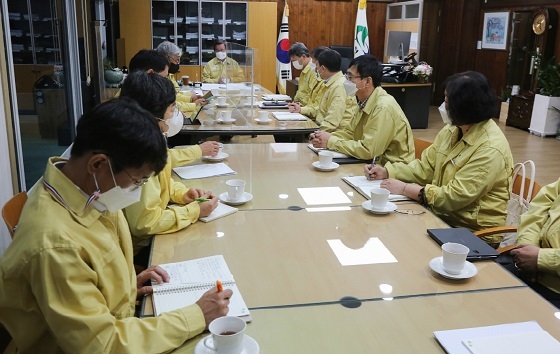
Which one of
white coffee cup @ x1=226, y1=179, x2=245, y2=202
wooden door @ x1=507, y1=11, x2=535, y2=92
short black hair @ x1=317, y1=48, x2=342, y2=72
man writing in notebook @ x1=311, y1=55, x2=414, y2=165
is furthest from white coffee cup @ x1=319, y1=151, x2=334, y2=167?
wooden door @ x1=507, y1=11, x2=535, y2=92

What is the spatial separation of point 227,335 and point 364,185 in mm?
1473

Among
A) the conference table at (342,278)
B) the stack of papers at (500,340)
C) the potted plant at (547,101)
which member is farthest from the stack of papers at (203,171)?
the potted plant at (547,101)

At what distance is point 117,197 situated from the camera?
123 cm

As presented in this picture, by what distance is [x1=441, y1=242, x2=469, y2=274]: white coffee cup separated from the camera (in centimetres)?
156

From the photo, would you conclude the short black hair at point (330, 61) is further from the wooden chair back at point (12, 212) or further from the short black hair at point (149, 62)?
the wooden chair back at point (12, 212)

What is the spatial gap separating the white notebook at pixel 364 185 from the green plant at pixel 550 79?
5.53 meters

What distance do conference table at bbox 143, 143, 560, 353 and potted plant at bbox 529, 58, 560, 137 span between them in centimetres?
568

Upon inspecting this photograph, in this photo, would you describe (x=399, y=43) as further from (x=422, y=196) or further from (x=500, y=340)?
A: (x=500, y=340)

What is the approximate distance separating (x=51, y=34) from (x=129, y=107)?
→ 494cm

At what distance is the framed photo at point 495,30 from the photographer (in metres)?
8.33

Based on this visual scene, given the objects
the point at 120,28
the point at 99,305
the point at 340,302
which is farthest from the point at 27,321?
the point at 120,28

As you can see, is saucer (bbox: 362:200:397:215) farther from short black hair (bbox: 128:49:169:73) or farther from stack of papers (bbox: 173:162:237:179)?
short black hair (bbox: 128:49:169:73)

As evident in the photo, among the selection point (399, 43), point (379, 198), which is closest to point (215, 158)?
point (379, 198)

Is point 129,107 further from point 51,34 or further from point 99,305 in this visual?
point 51,34
